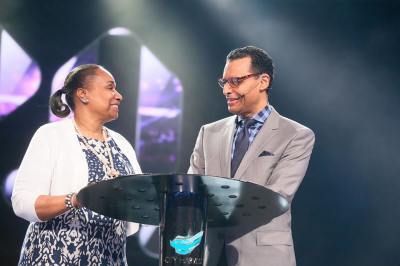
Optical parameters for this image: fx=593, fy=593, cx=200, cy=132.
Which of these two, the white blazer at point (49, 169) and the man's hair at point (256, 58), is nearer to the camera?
the white blazer at point (49, 169)

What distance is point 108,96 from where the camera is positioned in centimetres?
242

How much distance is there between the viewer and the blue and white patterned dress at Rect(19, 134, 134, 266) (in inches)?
82.0

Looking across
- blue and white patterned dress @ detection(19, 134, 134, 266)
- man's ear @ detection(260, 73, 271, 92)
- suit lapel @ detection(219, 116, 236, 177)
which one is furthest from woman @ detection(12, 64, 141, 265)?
man's ear @ detection(260, 73, 271, 92)

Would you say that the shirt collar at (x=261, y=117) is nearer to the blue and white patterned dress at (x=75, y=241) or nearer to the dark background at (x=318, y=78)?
the blue and white patterned dress at (x=75, y=241)

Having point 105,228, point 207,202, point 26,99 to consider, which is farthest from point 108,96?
point 26,99

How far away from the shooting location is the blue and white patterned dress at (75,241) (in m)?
2.08

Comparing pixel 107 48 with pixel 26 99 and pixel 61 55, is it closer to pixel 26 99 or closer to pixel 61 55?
pixel 61 55

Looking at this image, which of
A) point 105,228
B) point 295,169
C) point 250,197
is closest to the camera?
point 250,197

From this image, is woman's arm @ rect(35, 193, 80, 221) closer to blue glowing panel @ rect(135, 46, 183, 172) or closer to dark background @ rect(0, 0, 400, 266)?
blue glowing panel @ rect(135, 46, 183, 172)

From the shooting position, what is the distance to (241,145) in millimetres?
2139

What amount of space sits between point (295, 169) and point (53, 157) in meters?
0.86

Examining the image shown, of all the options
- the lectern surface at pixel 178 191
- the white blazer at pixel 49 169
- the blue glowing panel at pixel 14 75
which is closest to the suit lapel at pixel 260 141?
the lectern surface at pixel 178 191

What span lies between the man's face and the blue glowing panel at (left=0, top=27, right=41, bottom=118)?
2049 millimetres

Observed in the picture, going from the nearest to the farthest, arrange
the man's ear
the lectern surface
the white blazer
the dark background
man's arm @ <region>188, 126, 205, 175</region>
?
1. the lectern surface
2. the white blazer
3. man's arm @ <region>188, 126, 205, 175</region>
4. the man's ear
5. the dark background
